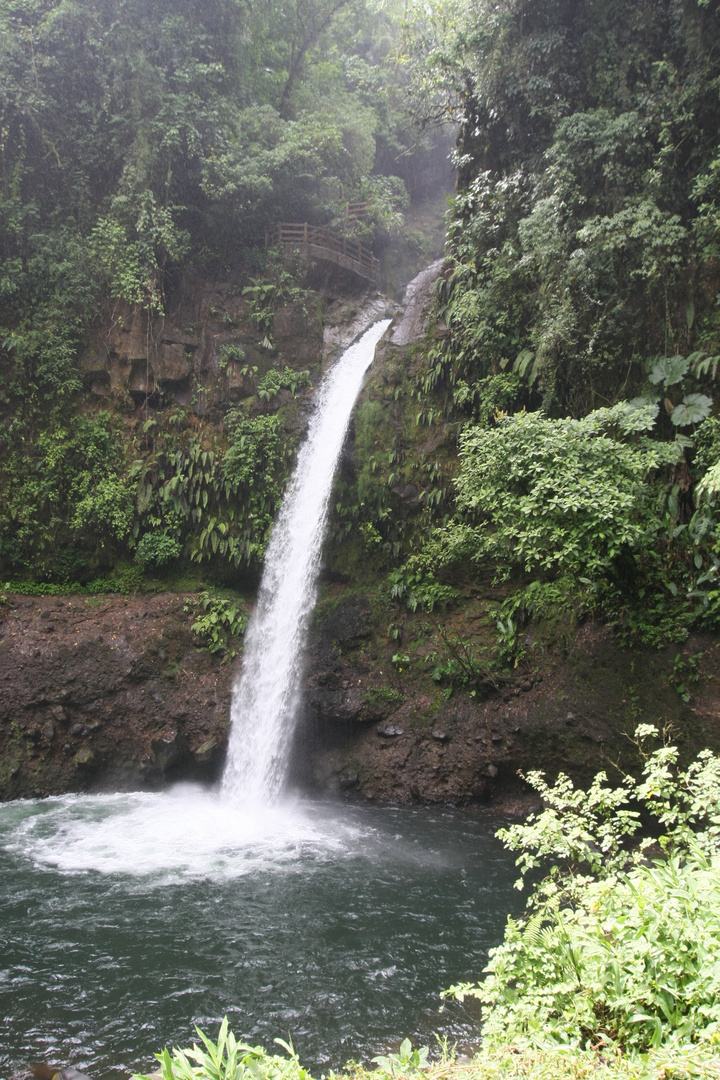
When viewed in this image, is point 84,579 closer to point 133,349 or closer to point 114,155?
point 133,349

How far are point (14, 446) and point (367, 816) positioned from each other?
33.5 feet

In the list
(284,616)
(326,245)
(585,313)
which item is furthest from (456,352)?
(326,245)

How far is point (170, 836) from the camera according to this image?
8758 mm

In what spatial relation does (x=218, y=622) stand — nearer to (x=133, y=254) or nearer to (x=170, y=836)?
(x=170, y=836)

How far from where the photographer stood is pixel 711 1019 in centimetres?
278

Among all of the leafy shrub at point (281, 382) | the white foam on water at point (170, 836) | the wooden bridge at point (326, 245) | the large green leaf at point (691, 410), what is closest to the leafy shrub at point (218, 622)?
the white foam on water at point (170, 836)

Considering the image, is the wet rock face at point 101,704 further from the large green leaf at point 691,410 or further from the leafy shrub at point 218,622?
the large green leaf at point 691,410

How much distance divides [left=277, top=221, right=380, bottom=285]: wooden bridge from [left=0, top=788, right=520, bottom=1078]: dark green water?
45.8ft

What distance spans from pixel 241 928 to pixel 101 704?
5992mm

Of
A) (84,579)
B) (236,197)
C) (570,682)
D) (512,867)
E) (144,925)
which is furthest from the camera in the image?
(236,197)

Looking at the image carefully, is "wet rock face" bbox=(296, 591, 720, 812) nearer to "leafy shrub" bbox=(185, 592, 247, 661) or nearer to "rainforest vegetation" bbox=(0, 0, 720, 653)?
"rainforest vegetation" bbox=(0, 0, 720, 653)

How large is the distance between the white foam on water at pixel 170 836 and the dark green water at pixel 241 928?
0.04 meters

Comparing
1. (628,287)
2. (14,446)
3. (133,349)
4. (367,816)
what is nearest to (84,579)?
(14,446)

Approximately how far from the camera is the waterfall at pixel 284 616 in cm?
1085
